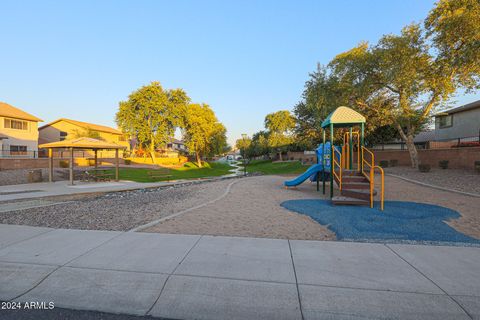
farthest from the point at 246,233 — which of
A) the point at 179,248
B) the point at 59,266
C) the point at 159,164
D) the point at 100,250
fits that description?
the point at 159,164

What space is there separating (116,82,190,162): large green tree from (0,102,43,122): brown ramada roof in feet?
38.0

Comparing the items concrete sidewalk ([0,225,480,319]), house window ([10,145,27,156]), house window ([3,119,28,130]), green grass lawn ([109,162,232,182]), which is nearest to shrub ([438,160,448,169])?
concrete sidewalk ([0,225,480,319])

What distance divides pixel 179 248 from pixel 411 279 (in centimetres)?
383

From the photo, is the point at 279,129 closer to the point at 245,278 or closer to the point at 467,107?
the point at 467,107

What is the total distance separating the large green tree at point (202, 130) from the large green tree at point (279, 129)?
18.0m

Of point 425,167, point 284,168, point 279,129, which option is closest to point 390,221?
point 425,167

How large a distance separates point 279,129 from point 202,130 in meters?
31.5

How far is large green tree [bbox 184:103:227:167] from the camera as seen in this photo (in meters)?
41.6

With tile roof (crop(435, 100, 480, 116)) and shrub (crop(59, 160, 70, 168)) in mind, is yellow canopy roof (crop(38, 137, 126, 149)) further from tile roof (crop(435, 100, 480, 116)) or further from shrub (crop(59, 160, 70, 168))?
tile roof (crop(435, 100, 480, 116))

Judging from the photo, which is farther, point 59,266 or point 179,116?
point 179,116

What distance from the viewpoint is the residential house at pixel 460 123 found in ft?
84.6

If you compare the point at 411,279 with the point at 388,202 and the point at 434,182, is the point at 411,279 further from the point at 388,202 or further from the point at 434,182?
the point at 434,182

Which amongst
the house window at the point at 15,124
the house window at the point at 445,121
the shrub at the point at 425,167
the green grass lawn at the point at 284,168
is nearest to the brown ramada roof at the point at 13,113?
the house window at the point at 15,124

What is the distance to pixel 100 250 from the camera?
434cm
